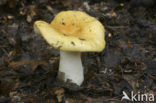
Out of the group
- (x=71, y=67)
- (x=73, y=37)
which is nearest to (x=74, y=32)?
(x=73, y=37)

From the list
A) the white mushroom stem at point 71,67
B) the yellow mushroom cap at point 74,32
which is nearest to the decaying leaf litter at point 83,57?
the white mushroom stem at point 71,67

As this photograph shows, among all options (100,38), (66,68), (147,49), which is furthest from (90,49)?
(147,49)

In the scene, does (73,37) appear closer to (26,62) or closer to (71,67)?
(71,67)

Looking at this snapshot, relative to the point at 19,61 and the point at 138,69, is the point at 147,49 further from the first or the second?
the point at 19,61

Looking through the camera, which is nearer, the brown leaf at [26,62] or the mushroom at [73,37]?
the mushroom at [73,37]

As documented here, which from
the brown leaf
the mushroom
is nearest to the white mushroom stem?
the mushroom

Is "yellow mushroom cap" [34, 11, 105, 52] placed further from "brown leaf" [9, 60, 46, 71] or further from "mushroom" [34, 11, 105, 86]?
"brown leaf" [9, 60, 46, 71]

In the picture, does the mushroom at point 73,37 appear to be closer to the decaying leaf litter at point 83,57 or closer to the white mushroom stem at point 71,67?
the white mushroom stem at point 71,67
